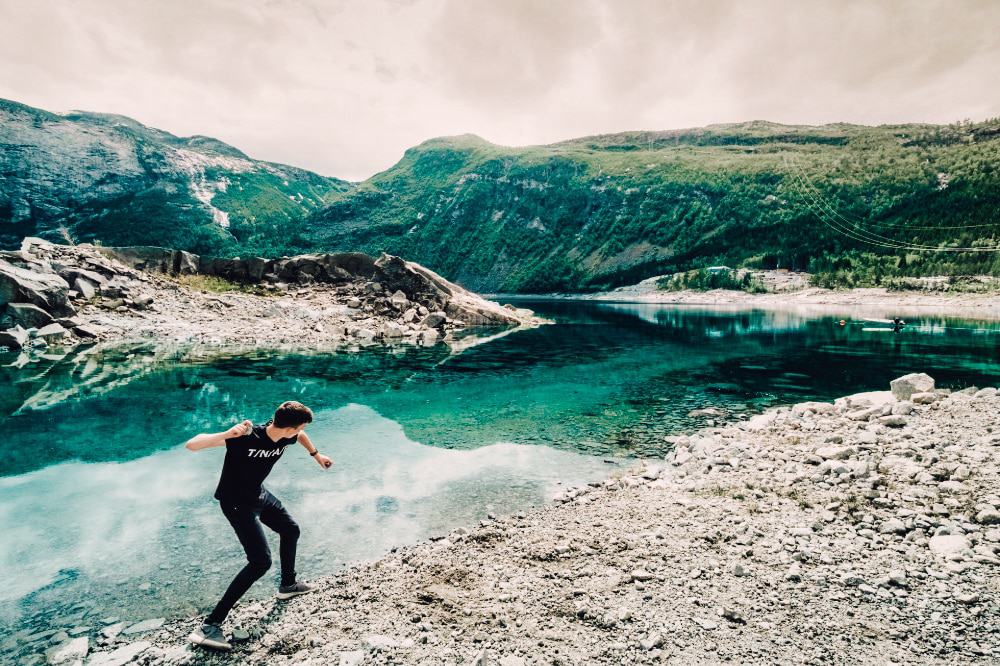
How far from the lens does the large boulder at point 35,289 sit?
114 feet

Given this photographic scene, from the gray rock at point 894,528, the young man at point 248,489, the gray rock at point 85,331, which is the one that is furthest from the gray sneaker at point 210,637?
the gray rock at point 85,331

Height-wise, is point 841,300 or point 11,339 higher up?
point 841,300

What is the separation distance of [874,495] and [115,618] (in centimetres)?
1200

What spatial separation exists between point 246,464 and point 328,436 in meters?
10.7

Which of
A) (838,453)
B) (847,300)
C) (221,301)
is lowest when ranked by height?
(838,453)

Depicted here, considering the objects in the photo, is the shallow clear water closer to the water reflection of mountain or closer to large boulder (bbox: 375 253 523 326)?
the water reflection of mountain

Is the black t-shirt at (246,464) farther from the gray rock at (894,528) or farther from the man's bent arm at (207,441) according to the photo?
the gray rock at (894,528)

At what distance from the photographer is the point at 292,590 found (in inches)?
279

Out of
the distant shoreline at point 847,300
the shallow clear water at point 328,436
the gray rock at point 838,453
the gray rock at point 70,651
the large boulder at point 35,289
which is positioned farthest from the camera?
the distant shoreline at point 847,300

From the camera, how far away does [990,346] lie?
122 feet

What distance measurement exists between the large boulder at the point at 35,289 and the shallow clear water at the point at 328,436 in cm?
694

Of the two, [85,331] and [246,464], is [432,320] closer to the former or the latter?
[85,331]

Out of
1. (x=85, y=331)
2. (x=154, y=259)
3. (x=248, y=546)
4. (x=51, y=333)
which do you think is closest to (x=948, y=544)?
(x=248, y=546)

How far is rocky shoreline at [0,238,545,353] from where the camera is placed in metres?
36.5
